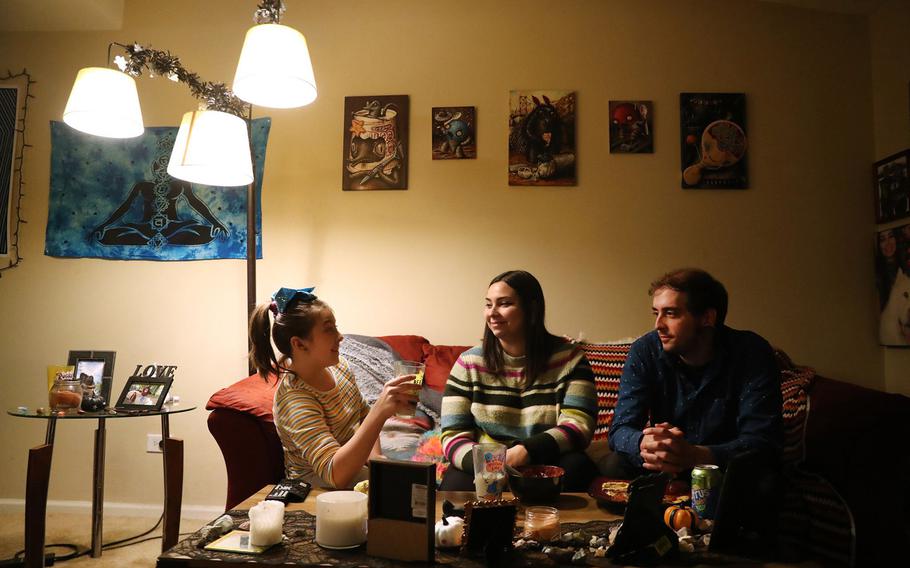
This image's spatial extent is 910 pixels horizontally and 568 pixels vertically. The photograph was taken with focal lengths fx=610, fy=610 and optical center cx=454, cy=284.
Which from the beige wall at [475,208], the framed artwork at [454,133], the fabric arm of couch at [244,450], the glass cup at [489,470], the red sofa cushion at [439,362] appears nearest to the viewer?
the glass cup at [489,470]

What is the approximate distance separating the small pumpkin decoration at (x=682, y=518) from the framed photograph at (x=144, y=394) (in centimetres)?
199

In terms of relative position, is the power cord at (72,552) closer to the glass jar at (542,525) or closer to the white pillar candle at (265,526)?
the white pillar candle at (265,526)

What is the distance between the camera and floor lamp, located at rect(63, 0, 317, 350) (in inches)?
71.7

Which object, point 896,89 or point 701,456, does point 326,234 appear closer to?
point 701,456

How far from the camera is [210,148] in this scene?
216 centimetres

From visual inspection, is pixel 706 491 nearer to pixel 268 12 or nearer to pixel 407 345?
pixel 407 345

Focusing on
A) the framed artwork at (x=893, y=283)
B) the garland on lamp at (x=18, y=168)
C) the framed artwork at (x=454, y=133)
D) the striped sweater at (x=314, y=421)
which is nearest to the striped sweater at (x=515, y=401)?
the striped sweater at (x=314, y=421)

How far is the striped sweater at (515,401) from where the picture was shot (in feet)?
6.15

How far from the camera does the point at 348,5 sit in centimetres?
324

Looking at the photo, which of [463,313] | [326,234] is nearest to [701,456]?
[463,313]

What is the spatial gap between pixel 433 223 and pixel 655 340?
1.49m

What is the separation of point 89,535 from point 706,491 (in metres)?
2.69

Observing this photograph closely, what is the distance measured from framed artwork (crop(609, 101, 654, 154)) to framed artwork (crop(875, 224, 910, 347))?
116 centimetres

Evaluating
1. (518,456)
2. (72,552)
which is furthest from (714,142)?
(72,552)
